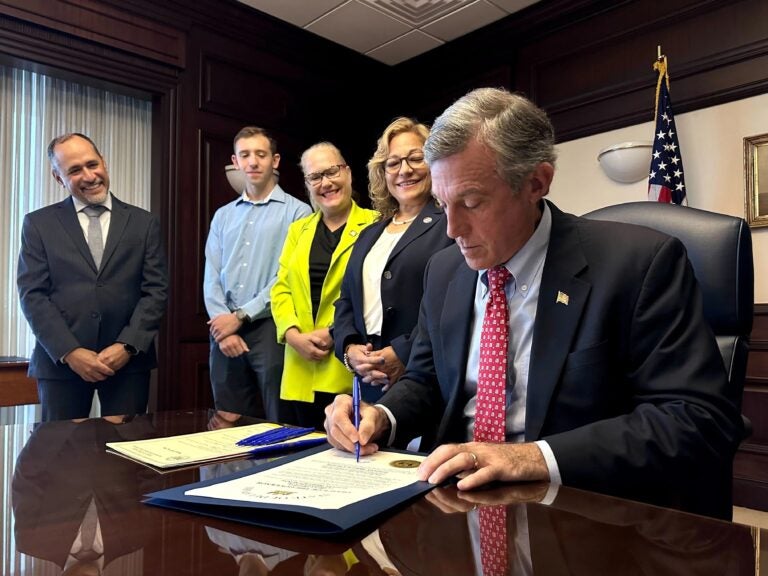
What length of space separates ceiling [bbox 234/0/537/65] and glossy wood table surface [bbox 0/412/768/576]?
431cm

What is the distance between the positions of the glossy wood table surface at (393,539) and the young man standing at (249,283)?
2034mm

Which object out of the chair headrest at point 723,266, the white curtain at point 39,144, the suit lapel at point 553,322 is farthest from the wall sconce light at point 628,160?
the white curtain at point 39,144

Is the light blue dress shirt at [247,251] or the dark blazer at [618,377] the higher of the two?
the light blue dress shirt at [247,251]

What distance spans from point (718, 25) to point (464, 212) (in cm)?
338

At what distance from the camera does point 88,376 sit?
2.60 metres

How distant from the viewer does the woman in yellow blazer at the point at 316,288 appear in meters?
2.55

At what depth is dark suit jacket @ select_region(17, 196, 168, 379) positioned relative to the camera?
8.71 ft

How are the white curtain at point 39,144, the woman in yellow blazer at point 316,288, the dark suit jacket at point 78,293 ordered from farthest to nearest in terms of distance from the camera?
the white curtain at point 39,144 → the dark suit jacket at point 78,293 → the woman in yellow blazer at point 316,288

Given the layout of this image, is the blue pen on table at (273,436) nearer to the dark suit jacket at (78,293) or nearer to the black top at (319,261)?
the black top at (319,261)

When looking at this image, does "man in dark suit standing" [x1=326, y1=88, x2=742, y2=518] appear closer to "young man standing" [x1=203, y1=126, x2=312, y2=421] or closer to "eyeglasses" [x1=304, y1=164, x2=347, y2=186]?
"eyeglasses" [x1=304, y1=164, x2=347, y2=186]

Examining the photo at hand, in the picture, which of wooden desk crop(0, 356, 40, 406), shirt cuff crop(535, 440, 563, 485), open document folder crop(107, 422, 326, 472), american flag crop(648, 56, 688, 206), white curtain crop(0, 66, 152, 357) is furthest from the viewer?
white curtain crop(0, 66, 152, 357)

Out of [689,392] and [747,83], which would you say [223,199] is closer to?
[747,83]

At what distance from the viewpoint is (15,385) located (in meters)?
3.51

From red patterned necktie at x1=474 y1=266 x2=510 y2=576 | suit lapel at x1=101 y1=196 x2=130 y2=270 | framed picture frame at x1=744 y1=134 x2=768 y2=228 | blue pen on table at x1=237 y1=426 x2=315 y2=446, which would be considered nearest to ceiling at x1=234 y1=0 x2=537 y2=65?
framed picture frame at x1=744 y1=134 x2=768 y2=228
